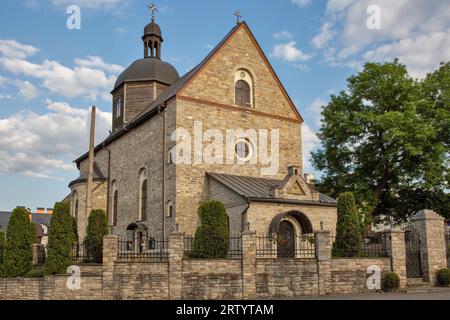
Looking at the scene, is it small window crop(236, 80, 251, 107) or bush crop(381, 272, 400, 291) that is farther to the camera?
small window crop(236, 80, 251, 107)

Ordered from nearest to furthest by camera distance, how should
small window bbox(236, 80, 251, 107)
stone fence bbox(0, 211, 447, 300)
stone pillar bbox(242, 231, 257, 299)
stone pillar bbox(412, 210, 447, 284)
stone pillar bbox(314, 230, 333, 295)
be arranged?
stone fence bbox(0, 211, 447, 300) → stone pillar bbox(242, 231, 257, 299) → stone pillar bbox(314, 230, 333, 295) → stone pillar bbox(412, 210, 447, 284) → small window bbox(236, 80, 251, 107)

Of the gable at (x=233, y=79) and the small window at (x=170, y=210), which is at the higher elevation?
the gable at (x=233, y=79)

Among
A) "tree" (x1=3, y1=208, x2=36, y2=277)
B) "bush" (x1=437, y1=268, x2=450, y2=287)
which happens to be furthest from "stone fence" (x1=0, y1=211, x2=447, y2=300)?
"bush" (x1=437, y1=268, x2=450, y2=287)

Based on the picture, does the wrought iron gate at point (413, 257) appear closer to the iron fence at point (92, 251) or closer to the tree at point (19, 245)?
the iron fence at point (92, 251)

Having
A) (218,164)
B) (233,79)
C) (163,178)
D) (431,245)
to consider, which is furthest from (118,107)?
(431,245)

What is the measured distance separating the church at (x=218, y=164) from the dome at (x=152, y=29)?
9411 mm

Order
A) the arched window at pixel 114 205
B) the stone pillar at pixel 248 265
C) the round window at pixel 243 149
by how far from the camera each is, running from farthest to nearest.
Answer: the arched window at pixel 114 205 → the round window at pixel 243 149 → the stone pillar at pixel 248 265

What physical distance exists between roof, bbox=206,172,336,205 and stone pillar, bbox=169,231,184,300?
5.26m

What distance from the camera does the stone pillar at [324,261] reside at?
15664 mm

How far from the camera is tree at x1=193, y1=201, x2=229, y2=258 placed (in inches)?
613

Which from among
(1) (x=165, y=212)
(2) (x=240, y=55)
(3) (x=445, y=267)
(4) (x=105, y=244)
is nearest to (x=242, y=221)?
(1) (x=165, y=212)

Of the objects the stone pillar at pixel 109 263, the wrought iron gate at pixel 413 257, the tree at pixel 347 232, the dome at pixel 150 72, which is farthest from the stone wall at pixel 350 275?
the dome at pixel 150 72

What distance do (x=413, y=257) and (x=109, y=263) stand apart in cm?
1144

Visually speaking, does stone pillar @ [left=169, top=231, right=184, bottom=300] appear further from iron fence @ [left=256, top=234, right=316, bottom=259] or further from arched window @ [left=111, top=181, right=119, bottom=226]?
arched window @ [left=111, top=181, right=119, bottom=226]
